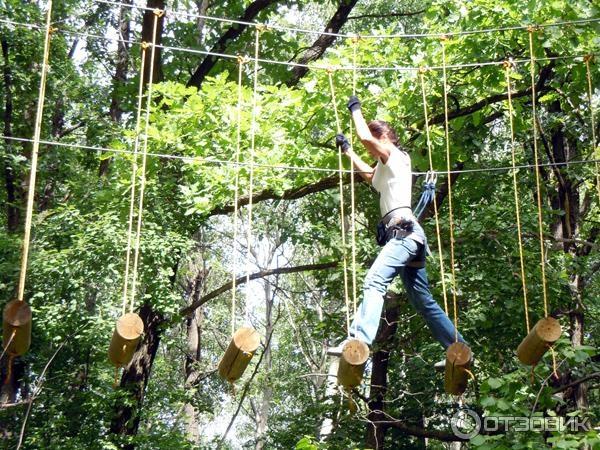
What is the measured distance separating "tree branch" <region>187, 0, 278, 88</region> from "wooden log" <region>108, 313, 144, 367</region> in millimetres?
5560

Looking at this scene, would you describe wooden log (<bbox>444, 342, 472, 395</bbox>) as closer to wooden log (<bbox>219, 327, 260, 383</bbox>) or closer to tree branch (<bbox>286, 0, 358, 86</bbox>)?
wooden log (<bbox>219, 327, 260, 383</bbox>)

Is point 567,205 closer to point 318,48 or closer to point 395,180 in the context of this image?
point 318,48

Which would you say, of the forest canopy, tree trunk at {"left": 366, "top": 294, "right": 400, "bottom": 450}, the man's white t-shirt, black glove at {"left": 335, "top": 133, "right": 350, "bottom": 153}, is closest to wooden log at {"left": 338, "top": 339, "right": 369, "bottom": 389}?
the man's white t-shirt

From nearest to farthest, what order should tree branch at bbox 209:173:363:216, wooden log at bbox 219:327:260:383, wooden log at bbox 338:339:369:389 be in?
wooden log at bbox 338:339:369:389
wooden log at bbox 219:327:260:383
tree branch at bbox 209:173:363:216

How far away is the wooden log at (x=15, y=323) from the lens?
4.28 meters

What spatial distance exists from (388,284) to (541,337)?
83 centimetres

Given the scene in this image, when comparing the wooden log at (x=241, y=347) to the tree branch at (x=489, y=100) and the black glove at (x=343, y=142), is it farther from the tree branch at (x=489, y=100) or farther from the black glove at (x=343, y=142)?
the tree branch at (x=489, y=100)

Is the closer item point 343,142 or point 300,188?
point 343,142

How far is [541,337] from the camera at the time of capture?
15.1ft

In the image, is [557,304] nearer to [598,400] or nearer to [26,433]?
[598,400]

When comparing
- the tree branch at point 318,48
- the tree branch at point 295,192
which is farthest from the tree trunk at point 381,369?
the tree branch at point 318,48

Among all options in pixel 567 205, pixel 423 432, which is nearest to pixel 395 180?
pixel 567 205

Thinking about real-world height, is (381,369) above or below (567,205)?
below

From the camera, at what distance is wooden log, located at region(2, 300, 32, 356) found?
14.0ft
